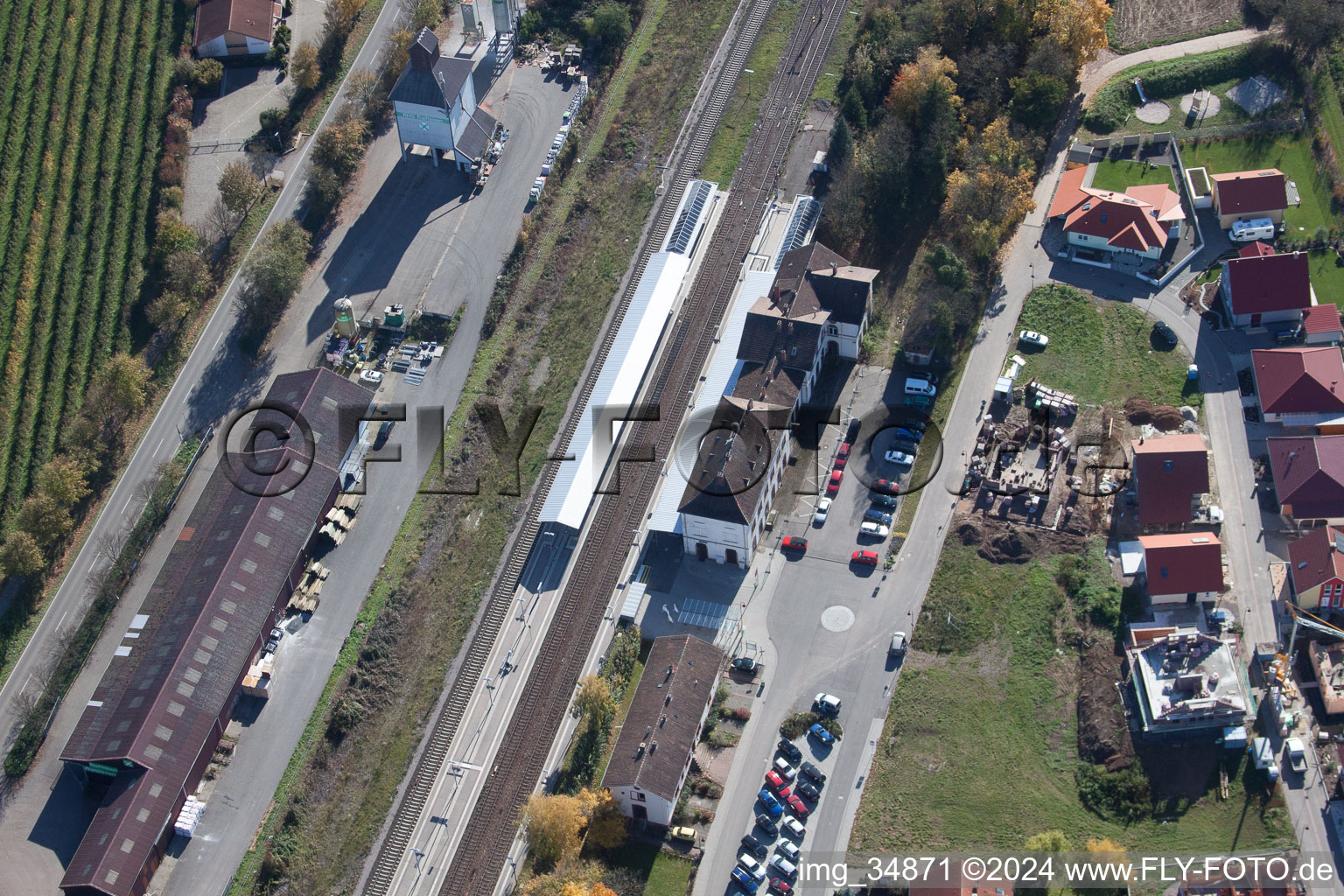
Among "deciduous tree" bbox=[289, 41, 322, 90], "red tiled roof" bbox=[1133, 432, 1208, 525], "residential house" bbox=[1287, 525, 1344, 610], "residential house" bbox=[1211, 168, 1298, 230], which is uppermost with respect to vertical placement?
"residential house" bbox=[1211, 168, 1298, 230]

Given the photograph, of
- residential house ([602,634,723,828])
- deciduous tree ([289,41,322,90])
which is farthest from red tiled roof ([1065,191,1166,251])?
deciduous tree ([289,41,322,90])

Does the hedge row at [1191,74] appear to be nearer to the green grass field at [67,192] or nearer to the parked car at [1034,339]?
the parked car at [1034,339]

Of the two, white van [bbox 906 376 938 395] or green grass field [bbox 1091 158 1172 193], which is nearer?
white van [bbox 906 376 938 395]

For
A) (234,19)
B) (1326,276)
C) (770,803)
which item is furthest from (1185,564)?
(234,19)

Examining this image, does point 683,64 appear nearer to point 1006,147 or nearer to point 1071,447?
point 1006,147

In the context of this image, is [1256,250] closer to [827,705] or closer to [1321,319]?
[1321,319]

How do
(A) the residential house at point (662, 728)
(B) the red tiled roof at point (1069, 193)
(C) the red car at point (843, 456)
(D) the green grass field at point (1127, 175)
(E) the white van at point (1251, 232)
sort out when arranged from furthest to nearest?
(D) the green grass field at point (1127, 175) < (B) the red tiled roof at point (1069, 193) < (E) the white van at point (1251, 232) < (C) the red car at point (843, 456) < (A) the residential house at point (662, 728)

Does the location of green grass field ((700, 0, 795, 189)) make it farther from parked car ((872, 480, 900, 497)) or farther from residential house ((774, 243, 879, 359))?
parked car ((872, 480, 900, 497))

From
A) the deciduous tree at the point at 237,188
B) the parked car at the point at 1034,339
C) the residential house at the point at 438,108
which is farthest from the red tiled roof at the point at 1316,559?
the deciduous tree at the point at 237,188
